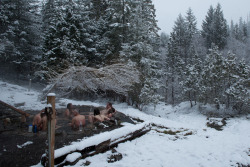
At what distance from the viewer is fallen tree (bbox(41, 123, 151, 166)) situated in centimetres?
398

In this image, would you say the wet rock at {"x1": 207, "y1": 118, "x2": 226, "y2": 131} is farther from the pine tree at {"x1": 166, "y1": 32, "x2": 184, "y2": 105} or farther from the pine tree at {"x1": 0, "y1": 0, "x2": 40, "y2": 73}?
the pine tree at {"x1": 0, "y1": 0, "x2": 40, "y2": 73}

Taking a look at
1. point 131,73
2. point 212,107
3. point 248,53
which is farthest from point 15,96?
point 248,53

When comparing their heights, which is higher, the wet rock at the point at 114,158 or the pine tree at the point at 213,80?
the pine tree at the point at 213,80

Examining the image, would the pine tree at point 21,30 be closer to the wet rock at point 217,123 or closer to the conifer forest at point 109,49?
the conifer forest at point 109,49

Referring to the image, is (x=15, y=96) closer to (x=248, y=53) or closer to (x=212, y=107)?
(x=212, y=107)

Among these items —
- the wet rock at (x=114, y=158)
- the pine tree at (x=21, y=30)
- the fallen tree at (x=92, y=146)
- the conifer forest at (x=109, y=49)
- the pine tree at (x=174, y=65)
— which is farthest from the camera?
the pine tree at (x=174, y=65)

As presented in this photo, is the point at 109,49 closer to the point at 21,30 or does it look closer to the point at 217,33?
the point at 21,30

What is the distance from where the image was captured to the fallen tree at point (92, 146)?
3982 mm

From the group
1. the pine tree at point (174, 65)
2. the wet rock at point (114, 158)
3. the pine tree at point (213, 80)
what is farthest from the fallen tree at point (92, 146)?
the pine tree at point (174, 65)

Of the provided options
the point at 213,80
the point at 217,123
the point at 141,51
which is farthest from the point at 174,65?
the point at 217,123

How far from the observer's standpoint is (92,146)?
4.72 metres

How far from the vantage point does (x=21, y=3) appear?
18.4 meters

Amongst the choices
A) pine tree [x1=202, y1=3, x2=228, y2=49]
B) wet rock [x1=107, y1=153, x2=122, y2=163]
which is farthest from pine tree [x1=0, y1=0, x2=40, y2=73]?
pine tree [x1=202, y1=3, x2=228, y2=49]

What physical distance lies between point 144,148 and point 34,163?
311cm
